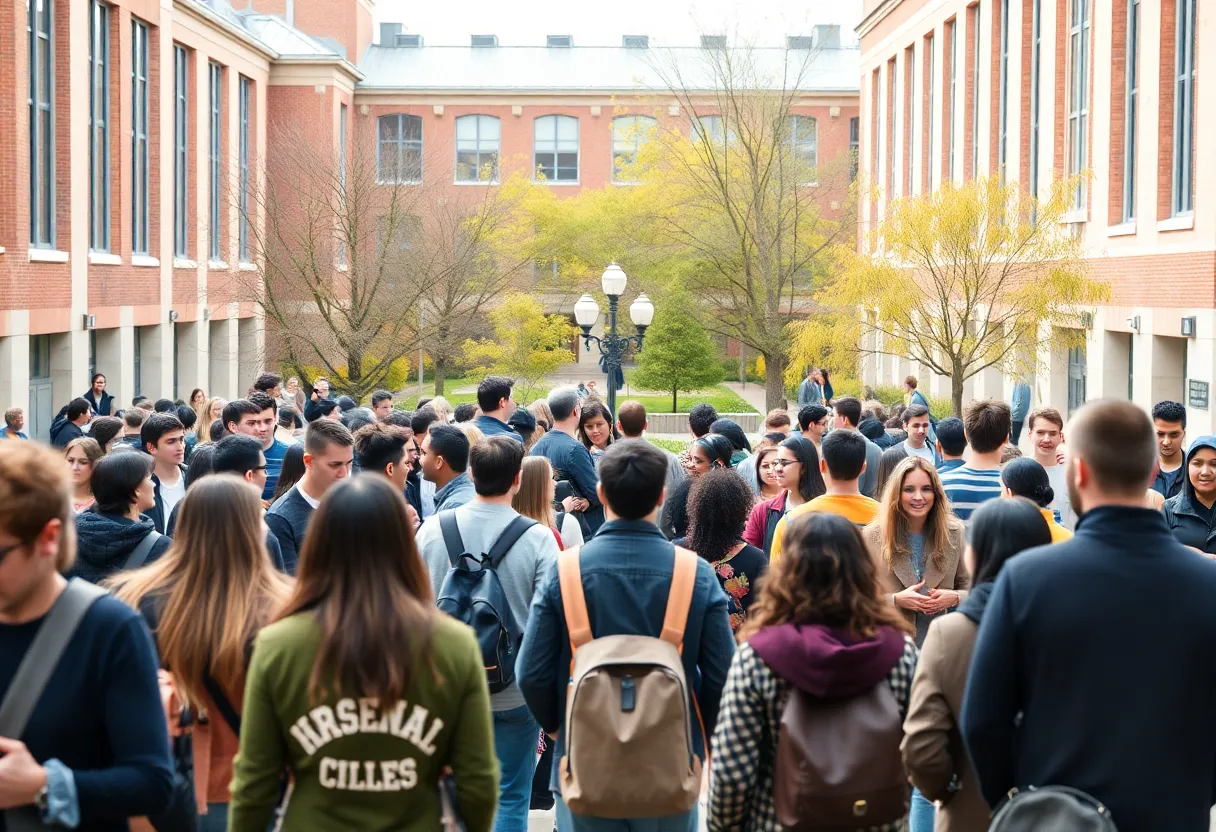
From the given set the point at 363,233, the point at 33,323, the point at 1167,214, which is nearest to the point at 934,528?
the point at 1167,214

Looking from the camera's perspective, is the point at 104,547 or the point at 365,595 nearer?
the point at 365,595

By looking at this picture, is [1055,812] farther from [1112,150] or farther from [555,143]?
[555,143]

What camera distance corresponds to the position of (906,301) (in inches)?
1017

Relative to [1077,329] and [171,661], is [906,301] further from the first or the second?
[171,661]

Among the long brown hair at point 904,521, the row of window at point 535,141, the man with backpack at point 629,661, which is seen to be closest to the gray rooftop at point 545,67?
the row of window at point 535,141

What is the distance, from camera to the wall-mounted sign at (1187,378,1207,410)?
20703 millimetres

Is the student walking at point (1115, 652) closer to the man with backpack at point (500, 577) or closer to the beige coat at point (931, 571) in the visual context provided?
the man with backpack at point (500, 577)

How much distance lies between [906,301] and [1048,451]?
16877 millimetres

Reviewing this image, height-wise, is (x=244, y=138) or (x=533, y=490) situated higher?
(x=244, y=138)

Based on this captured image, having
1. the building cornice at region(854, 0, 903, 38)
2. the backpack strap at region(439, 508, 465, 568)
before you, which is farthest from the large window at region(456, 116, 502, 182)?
the backpack strap at region(439, 508, 465, 568)

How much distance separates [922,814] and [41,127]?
26.2 metres

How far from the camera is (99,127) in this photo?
32.0 m

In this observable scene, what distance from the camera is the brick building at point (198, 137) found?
27.8 m

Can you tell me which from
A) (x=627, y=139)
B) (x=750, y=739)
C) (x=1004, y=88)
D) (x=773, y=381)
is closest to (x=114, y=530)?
(x=750, y=739)
